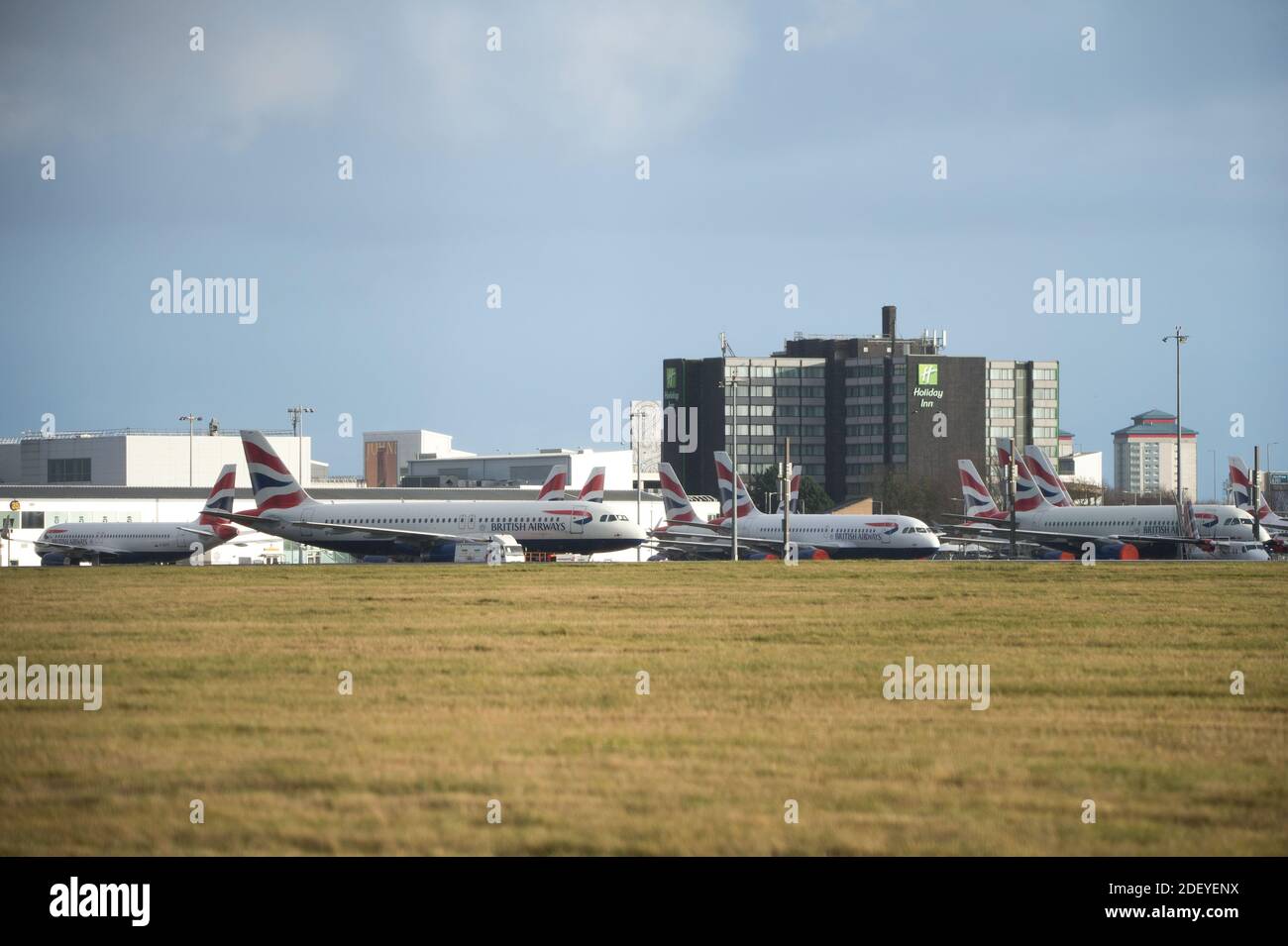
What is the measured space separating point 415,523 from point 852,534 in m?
26.3

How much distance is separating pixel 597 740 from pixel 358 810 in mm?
3726

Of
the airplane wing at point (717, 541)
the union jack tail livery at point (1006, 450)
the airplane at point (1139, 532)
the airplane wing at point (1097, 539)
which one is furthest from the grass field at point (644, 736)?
the airplane wing at point (717, 541)

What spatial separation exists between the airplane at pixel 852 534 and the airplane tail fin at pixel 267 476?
25.7m

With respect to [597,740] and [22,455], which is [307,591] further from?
[22,455]

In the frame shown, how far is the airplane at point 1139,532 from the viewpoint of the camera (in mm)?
80125

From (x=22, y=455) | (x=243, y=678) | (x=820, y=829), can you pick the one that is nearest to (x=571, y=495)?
(x=22, y=455)

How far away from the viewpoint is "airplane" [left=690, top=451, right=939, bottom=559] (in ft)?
284

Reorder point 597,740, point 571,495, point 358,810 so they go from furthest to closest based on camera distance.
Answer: point 571,495 < point 597,740 < point 358,810

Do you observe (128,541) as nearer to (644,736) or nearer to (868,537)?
(868,537)

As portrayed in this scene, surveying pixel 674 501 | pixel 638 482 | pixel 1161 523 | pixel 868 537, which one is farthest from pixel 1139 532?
pixel 638 482

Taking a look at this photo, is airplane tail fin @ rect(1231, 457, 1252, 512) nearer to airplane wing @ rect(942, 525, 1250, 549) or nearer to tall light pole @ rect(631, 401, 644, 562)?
airplane wing @ rect(942, 525, 1250, 549)

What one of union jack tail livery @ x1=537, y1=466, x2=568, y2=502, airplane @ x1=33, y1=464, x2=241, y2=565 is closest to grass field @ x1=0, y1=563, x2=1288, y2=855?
airplane @ x1=33, y1=464, x2=241, y2=565

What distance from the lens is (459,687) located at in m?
19.5

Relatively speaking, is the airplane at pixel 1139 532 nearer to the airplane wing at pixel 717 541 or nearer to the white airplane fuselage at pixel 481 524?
the airplane wing at pixel 717 541
